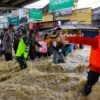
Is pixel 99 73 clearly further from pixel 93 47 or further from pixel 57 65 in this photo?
pixel 57 65

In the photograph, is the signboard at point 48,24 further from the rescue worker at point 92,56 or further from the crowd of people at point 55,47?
the rescue worker at point 92,56

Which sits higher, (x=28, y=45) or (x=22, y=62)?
(x=28, y=45)

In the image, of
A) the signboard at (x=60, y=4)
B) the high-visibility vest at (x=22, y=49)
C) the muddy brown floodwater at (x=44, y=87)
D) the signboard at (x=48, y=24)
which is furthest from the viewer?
the signboard at (x=48, y=24)

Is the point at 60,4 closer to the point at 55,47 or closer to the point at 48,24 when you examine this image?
the point at 48,24

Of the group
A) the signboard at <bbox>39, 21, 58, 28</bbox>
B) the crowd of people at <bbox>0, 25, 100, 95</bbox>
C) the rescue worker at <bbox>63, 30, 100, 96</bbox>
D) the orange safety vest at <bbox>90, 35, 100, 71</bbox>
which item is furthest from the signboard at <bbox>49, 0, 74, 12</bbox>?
the orange safety vest at <bbox>90, 35, 100, 71</bbox>

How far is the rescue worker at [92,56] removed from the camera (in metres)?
3.56

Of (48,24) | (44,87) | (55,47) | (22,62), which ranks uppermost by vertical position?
(48,24)

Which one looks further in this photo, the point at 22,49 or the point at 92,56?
the point at 22,49

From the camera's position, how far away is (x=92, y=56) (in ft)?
13.5

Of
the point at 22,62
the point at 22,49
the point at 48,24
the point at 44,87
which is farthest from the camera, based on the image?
the point at 48,24

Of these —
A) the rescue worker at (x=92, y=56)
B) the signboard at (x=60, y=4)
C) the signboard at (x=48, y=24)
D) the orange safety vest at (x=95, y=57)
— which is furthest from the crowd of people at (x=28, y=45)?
the signboard at (x=48, y=24)

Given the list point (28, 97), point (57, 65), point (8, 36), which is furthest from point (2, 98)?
point (8, 36)

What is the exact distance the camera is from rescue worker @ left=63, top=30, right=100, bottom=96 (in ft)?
11.7

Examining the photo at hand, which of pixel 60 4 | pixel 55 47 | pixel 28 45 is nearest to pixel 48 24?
pixel 60 4
